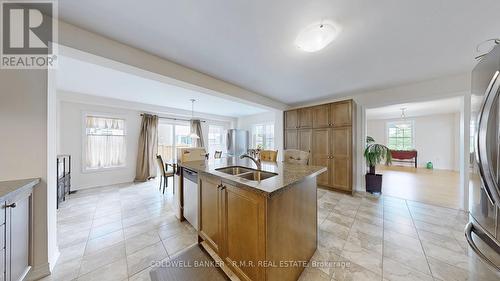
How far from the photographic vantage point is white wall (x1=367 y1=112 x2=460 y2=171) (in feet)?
20.9

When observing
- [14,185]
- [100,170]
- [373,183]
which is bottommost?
[373,183]

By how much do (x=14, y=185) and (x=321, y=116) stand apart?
15.0 ft

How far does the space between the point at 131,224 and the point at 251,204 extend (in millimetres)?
2243

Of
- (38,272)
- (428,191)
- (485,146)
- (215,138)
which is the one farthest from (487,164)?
(215,138)

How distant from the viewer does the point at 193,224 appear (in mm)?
Answer: 2225

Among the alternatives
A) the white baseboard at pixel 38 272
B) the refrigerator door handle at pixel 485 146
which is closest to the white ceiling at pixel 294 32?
the refrigerator door handle at pixel 485 146

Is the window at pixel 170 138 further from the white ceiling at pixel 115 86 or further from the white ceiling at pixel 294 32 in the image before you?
the white ceiling at pixel 294 32

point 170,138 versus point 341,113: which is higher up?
point 341,113

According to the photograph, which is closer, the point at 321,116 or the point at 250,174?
the point at 250,174

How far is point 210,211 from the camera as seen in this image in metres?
1.69

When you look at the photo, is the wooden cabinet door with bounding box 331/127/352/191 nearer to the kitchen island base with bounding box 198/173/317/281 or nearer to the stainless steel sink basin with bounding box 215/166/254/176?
the kitchen island base with bounding box 198/173/317/281

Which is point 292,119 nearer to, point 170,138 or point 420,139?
point 170,138

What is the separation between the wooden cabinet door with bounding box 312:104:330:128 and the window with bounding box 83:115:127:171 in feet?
17.6

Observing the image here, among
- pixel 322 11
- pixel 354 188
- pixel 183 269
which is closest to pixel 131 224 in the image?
pixel 183 269
